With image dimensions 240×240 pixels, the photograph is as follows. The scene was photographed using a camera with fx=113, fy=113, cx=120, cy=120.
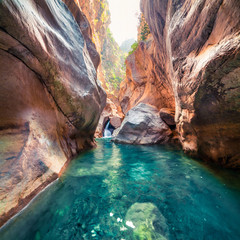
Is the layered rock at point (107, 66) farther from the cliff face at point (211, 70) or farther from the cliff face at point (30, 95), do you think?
the cliff face at point (211, 70)

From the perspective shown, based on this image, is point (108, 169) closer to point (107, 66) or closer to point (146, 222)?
point (146, 222)

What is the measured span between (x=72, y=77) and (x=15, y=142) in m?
2.92

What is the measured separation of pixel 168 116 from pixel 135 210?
7928 mm

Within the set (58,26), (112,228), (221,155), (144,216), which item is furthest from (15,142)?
(221,155)

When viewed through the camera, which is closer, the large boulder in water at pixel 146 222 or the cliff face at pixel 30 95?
the large boulder in water at pixel 146 222

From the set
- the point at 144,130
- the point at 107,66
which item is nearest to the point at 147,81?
the point at 144,130

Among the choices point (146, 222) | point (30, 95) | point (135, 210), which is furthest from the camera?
point (30, 95)

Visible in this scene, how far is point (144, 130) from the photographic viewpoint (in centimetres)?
870

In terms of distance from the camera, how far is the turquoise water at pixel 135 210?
1.40 meters

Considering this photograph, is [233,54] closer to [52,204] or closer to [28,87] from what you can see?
[52,204]

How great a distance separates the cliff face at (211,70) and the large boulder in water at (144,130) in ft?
14.2

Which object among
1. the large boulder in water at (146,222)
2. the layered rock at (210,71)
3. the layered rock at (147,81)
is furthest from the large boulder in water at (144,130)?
the large boulder in water at (146,222)

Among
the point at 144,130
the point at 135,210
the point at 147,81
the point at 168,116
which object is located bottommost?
the point at 135,210

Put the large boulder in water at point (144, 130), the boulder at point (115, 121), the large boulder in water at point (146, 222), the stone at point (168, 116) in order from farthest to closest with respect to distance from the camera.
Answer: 1. the boulder at point (115, 121)
2. the stone at point (168, 116)
3. the large boulder in water at point (144, 130)
4. the large boulder in water at point (146, 222)
